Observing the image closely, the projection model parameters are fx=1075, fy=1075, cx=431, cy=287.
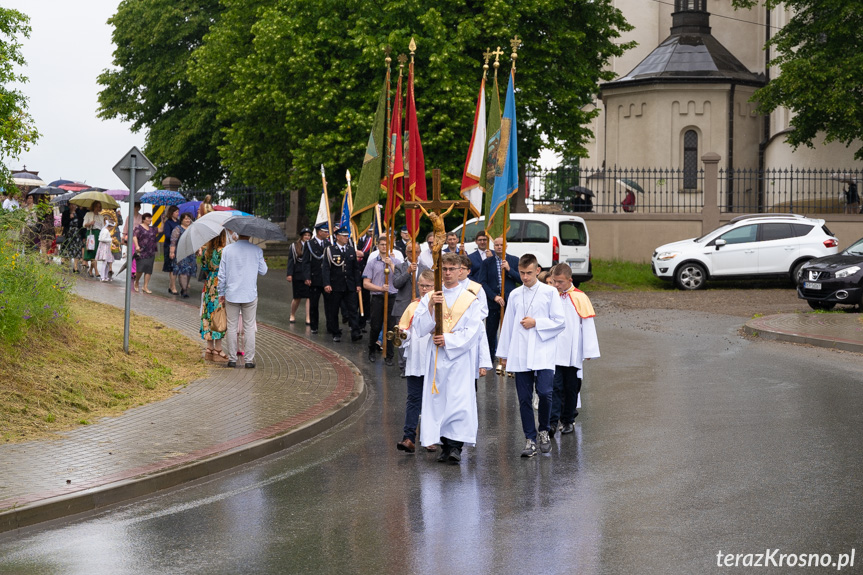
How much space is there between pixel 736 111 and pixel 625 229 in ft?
37.3

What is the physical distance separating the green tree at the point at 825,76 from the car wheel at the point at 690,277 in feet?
23.6

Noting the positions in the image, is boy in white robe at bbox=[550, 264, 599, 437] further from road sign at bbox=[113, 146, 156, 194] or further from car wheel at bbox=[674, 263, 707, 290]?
car wheel at bbox=[674, 263, 707, 290]

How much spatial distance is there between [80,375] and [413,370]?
4.11 metres

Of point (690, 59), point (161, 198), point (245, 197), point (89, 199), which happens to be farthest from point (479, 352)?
point (690, 59)

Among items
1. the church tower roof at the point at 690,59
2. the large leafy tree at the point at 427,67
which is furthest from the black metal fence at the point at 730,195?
the church tower roof at the point at 690,59

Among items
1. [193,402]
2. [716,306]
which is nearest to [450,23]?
[716,306]

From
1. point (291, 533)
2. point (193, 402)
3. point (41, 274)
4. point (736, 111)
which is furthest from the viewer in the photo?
point (736, 111)

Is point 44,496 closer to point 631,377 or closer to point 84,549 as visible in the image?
point 84,549

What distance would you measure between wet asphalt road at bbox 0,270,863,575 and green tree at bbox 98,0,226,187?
32297 millimetres

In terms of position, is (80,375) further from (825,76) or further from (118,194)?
(825,76)

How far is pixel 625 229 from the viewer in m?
33.7

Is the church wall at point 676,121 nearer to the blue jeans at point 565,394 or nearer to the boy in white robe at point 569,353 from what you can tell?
the boy in white robe at point 569,353

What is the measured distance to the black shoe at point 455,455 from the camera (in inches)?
364

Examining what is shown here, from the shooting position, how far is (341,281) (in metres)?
18.0
